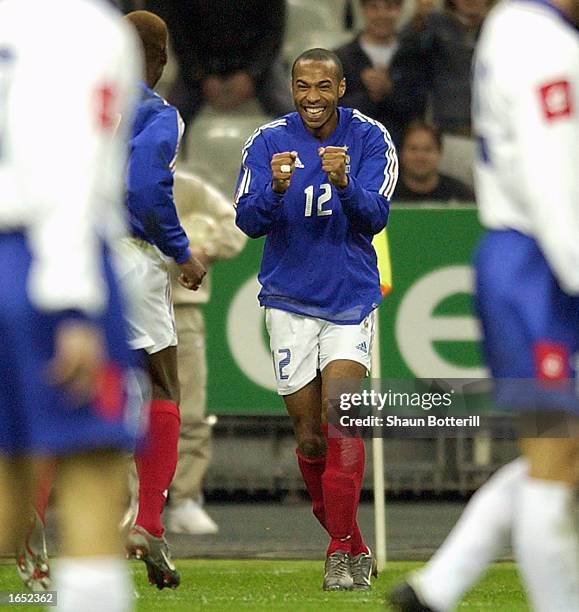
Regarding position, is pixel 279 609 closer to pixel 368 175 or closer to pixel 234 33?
pixel 368 175

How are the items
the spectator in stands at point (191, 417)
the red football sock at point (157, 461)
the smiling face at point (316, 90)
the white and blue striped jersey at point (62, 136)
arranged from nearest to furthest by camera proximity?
the white and blue striped jersey at point (62, 136), the red football sock at point (157, 461), the smiling face at point (316, 90), the spectator in stands at point (191, 417)

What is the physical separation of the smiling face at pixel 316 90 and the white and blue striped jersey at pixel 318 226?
100 millimetres

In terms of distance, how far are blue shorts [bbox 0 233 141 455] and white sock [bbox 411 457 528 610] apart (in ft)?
3.71

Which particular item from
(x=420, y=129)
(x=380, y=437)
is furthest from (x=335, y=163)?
(x=420, y=129)

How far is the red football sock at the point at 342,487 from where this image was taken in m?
7.96

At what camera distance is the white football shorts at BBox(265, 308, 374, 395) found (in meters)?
7.94

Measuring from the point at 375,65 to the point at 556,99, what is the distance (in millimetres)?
7692

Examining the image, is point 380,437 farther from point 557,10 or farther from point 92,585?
point 92,585

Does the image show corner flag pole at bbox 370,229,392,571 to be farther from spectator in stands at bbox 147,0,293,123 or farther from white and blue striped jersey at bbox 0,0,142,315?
white and blue striped jersey at bbox 0,0,142,315

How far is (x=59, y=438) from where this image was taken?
4.08 m

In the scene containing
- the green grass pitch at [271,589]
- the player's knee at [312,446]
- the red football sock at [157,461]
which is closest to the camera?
the green grass pitch at [271,589]

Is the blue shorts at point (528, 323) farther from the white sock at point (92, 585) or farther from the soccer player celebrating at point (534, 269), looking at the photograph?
the white sock at point (92, 585)

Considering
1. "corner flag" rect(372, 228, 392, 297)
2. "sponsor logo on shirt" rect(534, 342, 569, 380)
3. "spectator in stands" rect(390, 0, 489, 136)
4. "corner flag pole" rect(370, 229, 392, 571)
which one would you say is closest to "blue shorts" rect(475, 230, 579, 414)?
"sponsor logo on shirt" rect(534, 342, 569, 380)

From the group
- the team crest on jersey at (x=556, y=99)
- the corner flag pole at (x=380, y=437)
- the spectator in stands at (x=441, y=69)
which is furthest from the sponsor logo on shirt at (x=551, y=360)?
the spectator in stands at (x=441, y=69)
